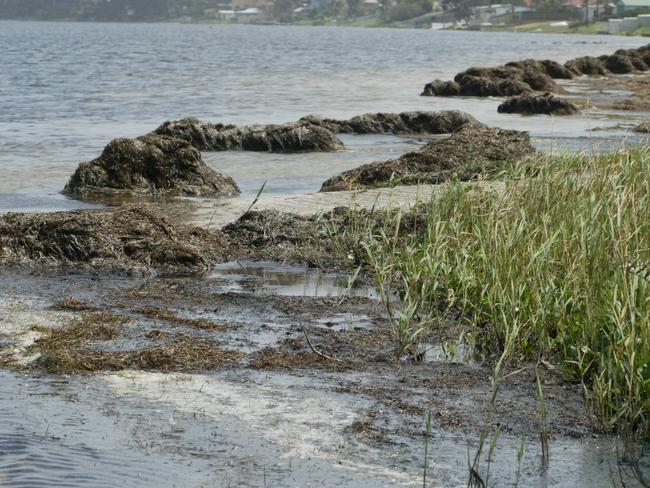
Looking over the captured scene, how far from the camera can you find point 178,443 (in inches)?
223

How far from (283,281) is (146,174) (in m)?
7.03

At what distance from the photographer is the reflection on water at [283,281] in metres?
9.32

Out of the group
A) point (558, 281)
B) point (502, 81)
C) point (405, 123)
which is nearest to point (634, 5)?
point (502, 81)

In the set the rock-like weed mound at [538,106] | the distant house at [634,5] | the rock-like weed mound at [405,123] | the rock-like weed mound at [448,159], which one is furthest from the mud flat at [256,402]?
the distant house at [634,5]

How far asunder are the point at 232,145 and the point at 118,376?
15830 mm

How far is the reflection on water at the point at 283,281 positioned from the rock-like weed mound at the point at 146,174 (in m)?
5.72

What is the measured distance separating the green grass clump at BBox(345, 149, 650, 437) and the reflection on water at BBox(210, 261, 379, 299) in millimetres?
402

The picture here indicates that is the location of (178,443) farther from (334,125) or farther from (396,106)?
(396,106)

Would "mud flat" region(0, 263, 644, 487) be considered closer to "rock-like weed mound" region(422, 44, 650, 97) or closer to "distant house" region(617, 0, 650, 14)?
"rock-like weed mound" region(422, 44, 650, 97)

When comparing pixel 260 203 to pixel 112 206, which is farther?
pixel 112 206

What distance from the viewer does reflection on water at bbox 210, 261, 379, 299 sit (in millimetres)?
9320

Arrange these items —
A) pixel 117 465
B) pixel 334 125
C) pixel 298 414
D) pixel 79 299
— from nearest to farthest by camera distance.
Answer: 1. pixel 117 465
2. pixel 298 414
3. pixel 79 299
4. pixel 334 125

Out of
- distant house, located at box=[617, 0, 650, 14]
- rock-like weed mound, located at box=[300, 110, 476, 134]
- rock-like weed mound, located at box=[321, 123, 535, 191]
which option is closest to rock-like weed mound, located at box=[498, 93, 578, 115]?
rock-like weed mound, located at box=[300, 110, 476, 134]

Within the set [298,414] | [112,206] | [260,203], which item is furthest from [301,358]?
[112,206]
